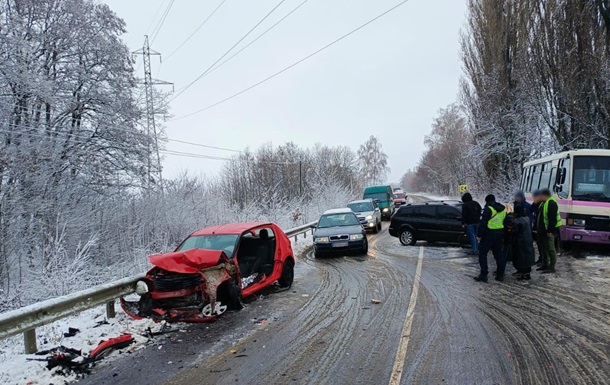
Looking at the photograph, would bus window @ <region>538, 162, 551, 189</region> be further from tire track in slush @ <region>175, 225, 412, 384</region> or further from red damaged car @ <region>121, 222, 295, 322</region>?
red damaged car @ <region>121, 222, 295, 322</region>

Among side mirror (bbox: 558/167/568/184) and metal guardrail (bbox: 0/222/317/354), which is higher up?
side mirror (bbox: 558/167/568/184)

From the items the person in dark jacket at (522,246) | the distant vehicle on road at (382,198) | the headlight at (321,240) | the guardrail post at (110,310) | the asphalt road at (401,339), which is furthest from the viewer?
the distant vehicle on road at (382,198)

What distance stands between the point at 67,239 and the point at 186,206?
6323mm

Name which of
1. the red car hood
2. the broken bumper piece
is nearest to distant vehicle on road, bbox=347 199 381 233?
the red car hood

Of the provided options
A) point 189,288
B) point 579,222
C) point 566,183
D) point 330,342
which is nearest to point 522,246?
point 579,222

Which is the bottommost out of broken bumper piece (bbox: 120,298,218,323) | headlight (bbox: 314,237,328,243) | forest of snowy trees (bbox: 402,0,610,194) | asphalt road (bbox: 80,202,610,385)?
asphalt road (bbox: 80,202,610,385)

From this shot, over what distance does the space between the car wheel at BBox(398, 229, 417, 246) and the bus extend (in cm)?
473

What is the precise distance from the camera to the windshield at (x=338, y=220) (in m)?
14.2

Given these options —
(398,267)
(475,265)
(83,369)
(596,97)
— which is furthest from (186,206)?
(596,97)

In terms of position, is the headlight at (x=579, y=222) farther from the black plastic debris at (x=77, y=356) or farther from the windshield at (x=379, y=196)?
the windshield at (x=379, y=196)

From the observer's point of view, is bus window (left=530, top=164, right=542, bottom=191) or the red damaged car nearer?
the red damaged car

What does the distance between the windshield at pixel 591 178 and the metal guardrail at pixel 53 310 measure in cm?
1169

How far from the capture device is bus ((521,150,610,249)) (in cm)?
1090

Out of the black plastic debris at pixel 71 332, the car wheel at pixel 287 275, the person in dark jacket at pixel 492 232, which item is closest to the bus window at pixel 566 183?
the person in dark jacket at pixel 492 232
